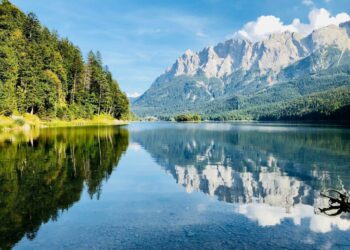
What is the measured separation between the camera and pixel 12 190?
20.2 meters

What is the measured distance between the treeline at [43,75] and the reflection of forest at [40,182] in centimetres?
4749

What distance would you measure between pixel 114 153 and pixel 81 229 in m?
27.5

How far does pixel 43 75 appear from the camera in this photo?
96.9 meters

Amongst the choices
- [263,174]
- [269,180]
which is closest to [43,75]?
[263,174]

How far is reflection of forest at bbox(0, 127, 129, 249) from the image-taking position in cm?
1483

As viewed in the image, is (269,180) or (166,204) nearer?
(166,204)

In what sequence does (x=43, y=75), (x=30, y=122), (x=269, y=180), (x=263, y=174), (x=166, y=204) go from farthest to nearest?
(x=43, y=75)
(x=30, y=122)
(x=263, y=174)
(x=269, y=180)
(x=166, y=204)

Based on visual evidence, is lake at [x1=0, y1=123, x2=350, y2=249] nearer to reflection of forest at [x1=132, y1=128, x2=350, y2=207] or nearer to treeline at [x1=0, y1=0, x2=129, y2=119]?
reflection of forest at [x1=132, y1=128, x2=350, y2=207]

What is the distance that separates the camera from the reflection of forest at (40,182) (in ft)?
48.7

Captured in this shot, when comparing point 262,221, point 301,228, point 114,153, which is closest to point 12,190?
point 262,221

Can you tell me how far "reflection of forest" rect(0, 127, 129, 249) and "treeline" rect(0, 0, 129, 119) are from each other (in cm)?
4749

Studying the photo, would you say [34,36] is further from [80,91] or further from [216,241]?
[216,241]

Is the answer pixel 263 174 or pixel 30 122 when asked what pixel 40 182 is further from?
pixel 30 122

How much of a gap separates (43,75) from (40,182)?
82.7 meters
